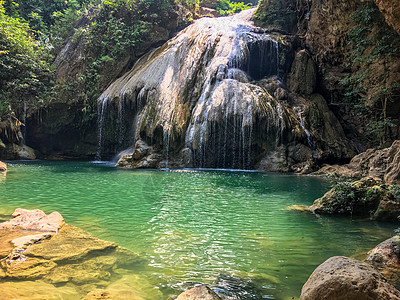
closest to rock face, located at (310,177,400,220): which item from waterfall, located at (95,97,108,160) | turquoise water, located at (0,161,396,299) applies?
turquoise water, located at (0,161,396,299)

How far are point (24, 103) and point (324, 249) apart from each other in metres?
Answer: 26.4

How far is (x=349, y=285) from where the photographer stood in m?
2.68

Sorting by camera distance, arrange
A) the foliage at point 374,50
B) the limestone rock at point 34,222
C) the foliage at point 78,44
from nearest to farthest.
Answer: the limestone rock at point 34,222
the foliage at point 374,50
the foliage at point 78,44

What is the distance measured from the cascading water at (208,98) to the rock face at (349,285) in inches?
639

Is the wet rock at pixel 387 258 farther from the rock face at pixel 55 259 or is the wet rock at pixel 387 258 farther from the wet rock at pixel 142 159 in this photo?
the wet rock at pixel 142 159

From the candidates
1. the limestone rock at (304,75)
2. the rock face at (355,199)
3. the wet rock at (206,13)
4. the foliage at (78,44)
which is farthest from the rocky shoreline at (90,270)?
the wet rock at (206,13)

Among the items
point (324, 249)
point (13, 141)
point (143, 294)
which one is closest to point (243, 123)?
point (324, 249)

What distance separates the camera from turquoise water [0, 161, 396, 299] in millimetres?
3859

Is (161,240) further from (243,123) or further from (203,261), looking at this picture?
(243,123)

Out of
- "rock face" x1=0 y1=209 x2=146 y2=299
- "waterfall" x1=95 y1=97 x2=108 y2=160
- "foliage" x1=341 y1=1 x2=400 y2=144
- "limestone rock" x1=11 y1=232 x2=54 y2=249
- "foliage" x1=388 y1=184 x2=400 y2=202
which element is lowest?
"rock face" x1=0 y1=209 x2=146 y2=299

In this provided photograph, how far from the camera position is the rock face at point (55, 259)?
11.2 ft

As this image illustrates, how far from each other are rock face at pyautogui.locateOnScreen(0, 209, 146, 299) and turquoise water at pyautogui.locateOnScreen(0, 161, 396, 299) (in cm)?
41

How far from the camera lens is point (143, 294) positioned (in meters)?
3.34

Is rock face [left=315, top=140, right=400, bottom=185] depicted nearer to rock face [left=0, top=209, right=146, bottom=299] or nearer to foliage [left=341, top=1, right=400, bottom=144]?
foliage [left=341, top=1, right=400, bottom=144]
